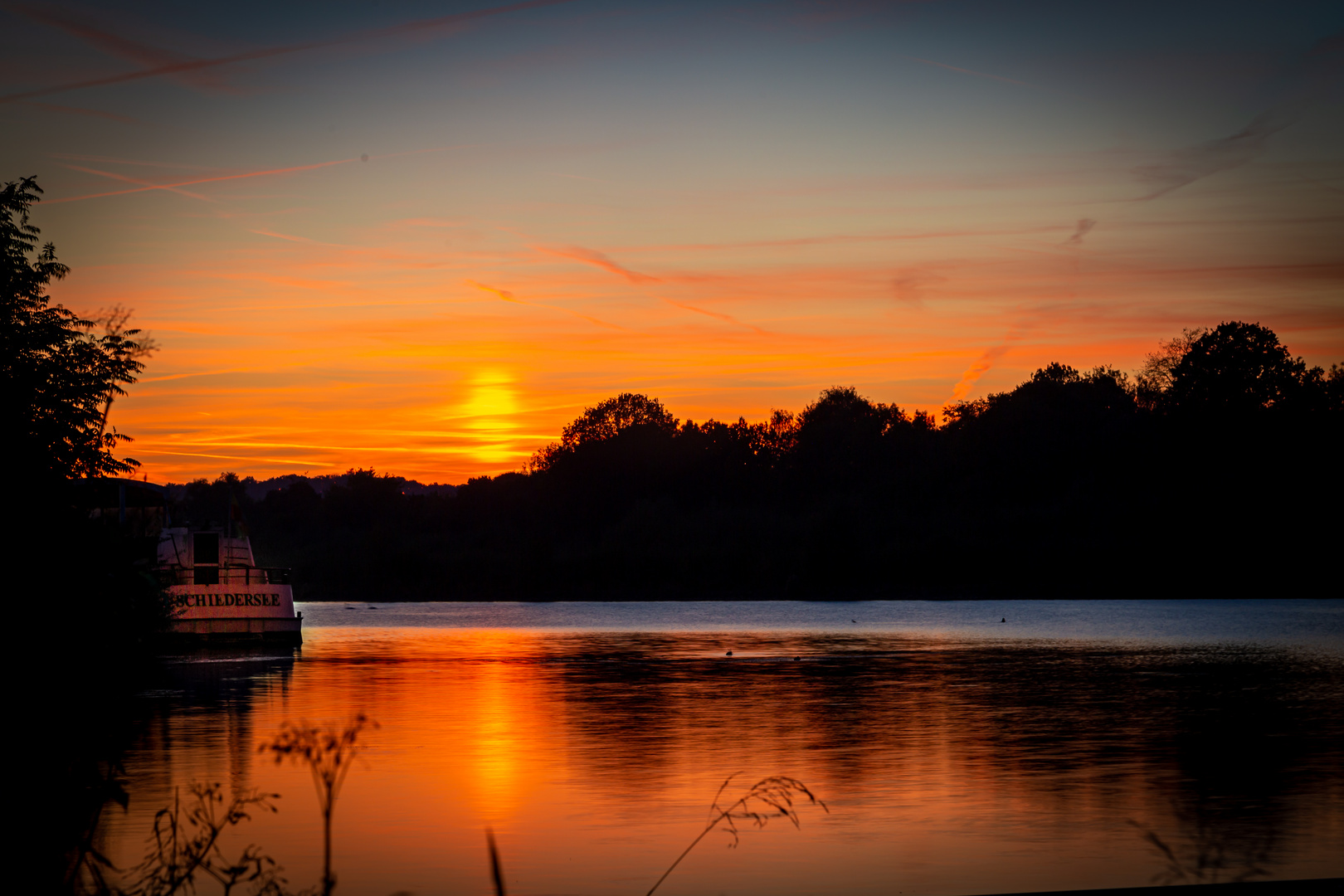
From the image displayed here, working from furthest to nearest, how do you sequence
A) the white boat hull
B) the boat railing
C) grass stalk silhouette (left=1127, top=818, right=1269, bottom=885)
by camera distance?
the boat railing < the white boat hull < grass stalk silhouette (left=1127, top=818, right=1269, bottom=885)

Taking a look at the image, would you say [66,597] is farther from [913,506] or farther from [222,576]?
[913,506]

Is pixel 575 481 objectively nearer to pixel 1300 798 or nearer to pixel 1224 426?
pixel 1224 426

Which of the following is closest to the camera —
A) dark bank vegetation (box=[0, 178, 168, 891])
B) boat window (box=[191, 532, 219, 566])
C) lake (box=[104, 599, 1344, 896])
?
dark bank vegetation (box=[0, 178, 168, 891])

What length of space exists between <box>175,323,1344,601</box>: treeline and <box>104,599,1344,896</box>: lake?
65.8 meters

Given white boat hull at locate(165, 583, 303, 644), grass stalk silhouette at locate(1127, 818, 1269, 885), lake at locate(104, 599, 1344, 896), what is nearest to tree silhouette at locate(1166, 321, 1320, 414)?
lake at locate(104, 599, 1344, 896)

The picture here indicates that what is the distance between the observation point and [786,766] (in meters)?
22.7

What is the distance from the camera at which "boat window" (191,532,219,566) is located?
53.9 meters

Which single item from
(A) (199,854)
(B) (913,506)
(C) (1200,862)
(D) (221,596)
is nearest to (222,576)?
(D) (221,596)

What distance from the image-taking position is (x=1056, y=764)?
73.6 feet

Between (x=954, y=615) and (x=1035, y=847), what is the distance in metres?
84.6

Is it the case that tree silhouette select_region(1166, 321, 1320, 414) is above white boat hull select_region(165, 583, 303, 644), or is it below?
above

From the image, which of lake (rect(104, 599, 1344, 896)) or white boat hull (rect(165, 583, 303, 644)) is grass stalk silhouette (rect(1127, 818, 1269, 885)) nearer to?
lake (rect(104, 599, 1344, 896))

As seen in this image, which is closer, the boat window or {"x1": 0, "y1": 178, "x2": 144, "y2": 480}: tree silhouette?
{"x1": 0, "y1": 178, "x2": 144, "y2": 480}: tree silhouette

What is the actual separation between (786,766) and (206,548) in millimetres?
37764
